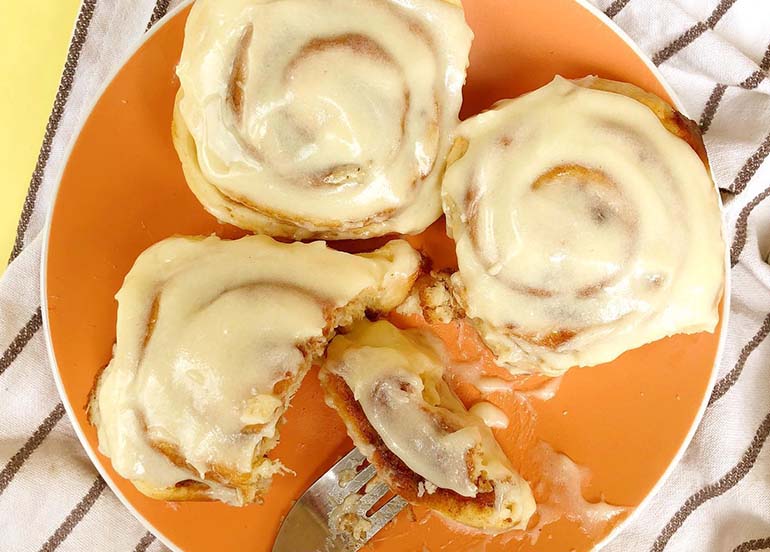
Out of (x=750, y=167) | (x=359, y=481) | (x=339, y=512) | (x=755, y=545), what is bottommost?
(x=339, y=512)

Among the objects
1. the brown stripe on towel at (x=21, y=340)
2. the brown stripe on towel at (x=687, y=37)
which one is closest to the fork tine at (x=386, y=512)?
the brown stripe on towel at (x=21, y=340)

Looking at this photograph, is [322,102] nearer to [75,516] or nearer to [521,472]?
[521,472]

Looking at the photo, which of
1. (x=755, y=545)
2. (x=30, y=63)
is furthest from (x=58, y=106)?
(x=755, y=545)

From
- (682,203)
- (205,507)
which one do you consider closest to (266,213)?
(205,507)

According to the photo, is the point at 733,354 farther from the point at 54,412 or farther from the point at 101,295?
the point at 54,412

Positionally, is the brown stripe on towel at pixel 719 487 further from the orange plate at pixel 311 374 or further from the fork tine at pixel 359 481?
the fork tine at pixel 359 481
